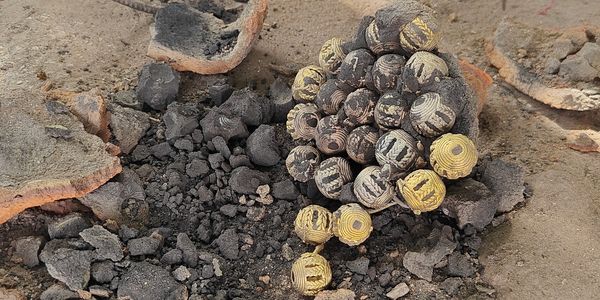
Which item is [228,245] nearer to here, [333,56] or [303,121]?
[303,121]

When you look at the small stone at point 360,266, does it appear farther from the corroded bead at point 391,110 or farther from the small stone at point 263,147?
the small stone at point 263,147

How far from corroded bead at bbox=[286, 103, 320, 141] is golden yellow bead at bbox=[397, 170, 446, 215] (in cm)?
59

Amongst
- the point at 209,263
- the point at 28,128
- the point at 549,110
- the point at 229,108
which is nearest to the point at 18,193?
the point at 28,128

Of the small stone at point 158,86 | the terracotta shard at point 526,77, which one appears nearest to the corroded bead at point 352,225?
the small stone at point 158,86

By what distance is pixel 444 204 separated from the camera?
8.55 feet

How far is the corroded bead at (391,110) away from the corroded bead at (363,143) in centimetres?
8

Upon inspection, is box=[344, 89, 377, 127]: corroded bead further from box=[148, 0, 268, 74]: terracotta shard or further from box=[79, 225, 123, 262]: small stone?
box=[79, 225, 123, 262]: small stone

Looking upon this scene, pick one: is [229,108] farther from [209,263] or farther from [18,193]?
[18,193]

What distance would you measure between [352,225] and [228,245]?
537mm

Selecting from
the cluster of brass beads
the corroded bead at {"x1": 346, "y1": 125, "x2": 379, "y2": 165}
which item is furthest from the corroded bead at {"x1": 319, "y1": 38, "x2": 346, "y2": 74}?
the corroded bead at {"x1": 346, "y1": 125, "x2": 379, "y2": 165}

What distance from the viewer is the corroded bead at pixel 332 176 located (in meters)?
2.66

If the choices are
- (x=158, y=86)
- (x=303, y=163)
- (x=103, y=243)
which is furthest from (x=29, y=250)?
(x=303, y=163)

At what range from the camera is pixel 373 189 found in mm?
2523

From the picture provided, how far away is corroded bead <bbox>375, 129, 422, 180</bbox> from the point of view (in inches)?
98.4
